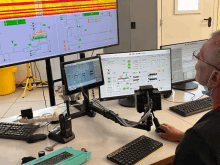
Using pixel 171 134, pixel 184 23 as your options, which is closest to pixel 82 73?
pixel 171 134

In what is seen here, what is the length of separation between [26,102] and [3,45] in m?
2.65

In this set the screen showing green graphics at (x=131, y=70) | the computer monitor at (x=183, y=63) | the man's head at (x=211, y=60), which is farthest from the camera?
the computer monitor at (x=183, y=63)

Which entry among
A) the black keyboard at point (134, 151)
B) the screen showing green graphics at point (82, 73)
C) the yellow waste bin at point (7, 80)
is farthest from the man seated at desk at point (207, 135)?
the yellow waste bin at point (7, 80)

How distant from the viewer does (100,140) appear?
1443mm

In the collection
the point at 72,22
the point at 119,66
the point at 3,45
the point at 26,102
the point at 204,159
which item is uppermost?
the point at 72,22

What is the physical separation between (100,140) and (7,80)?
349 centimetres

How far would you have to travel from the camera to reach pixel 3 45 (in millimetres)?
1580

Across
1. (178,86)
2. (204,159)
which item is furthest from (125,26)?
(204,159)

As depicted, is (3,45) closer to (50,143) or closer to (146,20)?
(50,143)

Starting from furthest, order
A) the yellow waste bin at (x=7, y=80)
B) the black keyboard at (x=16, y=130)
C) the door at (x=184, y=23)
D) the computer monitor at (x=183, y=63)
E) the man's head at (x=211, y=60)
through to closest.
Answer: the yellow waste bin at (x=7, y=80)
the door at (x=184, y=23)
the computer monitor at (x=183, y=63)
the black keyboard at (x=16, y=130)
the man's head at (x=211, y=60)

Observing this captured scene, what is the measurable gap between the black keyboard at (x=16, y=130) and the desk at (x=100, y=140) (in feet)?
0.10

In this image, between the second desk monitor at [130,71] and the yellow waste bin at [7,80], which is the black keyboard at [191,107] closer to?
the second desk monitor at [130,71]

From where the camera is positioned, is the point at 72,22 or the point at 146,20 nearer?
the point at 72,22

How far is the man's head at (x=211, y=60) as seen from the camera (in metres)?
1.03
